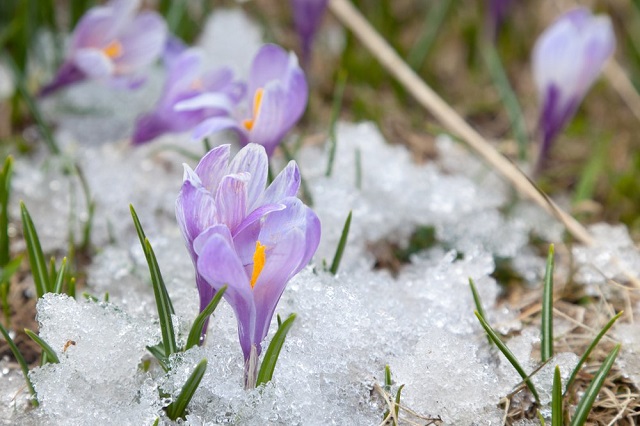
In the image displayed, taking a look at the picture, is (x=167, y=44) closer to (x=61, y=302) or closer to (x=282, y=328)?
(x=61, y=302)

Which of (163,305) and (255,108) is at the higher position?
(255,108)

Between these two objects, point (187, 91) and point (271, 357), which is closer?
point (271, 357)

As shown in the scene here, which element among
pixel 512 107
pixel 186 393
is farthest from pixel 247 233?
pixel 512 107

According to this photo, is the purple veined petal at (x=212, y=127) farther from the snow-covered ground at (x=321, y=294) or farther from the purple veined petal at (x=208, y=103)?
the snow-covered ground at (x=321, y=294)

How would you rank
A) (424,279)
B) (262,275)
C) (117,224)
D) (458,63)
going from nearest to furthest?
(262,275)
(424,279)
(117,224)
(458,63)

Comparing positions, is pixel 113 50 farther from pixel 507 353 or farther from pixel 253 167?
pixel 507 353

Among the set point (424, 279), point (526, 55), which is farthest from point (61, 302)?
point (526, 55)

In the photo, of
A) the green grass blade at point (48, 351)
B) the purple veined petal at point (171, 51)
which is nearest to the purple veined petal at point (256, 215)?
the green grass blade at point (48, 351)
